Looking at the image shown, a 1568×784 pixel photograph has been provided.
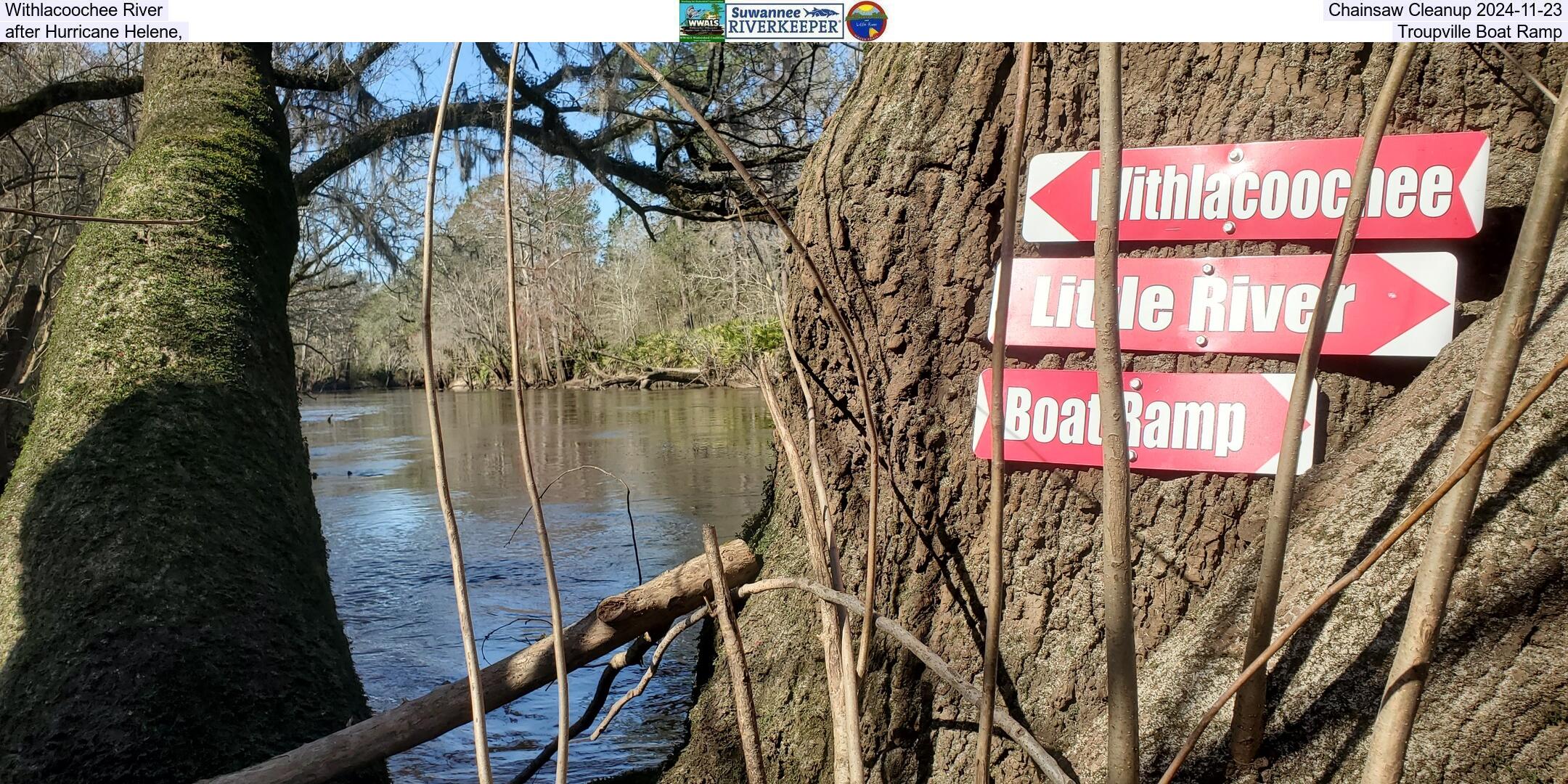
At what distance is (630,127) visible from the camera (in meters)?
9.22

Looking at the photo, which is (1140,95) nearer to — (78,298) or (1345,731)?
(1345,731)

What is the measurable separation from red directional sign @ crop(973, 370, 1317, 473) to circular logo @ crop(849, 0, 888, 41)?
799mm

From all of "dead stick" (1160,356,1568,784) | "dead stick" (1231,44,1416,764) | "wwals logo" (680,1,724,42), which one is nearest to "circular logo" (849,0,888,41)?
"wwals logo" (680,1,724,42)

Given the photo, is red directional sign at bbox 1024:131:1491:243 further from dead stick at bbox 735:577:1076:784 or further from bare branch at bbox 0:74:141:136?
bare branch at bbox 0:74:141:136

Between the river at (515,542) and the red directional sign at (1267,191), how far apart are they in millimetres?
1382

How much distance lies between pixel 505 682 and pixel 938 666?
4.43 ft

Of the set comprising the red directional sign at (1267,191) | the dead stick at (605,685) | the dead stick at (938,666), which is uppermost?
the red directional sign at (1267,191)

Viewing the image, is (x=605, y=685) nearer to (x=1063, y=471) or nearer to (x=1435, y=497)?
(x=1063, y=471)

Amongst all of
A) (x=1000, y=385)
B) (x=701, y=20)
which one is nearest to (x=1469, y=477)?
(x=1000, y=385)

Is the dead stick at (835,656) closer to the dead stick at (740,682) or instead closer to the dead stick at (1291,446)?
the dead stick at (740,682)

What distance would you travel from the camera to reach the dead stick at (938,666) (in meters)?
1.56

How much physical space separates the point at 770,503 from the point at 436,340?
117ft

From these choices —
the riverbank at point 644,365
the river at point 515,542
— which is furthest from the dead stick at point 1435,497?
the riverbank at point 644,365

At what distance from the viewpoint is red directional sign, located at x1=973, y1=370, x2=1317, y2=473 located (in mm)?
2051
